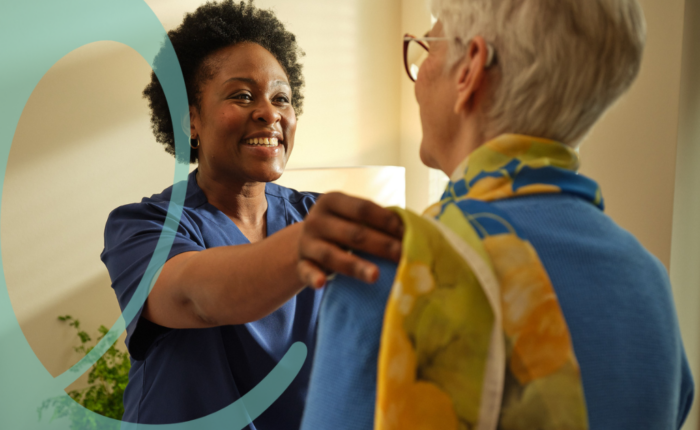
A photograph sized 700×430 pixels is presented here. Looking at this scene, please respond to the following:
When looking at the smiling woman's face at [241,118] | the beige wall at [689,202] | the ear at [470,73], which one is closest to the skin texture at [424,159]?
the ear at [470,73]

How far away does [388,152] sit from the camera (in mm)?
3188

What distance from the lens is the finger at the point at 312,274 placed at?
51 cm

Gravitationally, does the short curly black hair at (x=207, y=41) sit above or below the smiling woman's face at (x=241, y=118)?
above

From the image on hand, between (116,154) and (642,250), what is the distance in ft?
6.84

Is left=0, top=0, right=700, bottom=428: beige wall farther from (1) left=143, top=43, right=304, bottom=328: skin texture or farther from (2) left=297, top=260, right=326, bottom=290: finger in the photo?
(2) left=297, top=260, right=326, bottom=290: finger

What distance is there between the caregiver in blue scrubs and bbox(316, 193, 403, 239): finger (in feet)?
0.42

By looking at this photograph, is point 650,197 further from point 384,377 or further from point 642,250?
point 384,377

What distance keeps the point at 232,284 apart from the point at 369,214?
1.05 ft

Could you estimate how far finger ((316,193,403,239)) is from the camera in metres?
0.50

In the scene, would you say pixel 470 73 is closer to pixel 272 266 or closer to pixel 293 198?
pixel 272 266

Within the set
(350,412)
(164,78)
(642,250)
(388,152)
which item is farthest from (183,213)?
(388,152)

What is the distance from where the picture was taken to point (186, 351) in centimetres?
108

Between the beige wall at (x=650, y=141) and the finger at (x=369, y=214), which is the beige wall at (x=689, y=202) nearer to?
the beige wall at (x=650, y=141)

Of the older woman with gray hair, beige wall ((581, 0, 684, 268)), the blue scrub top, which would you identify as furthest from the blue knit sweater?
beige wall ((581, 0, 684, 268))
